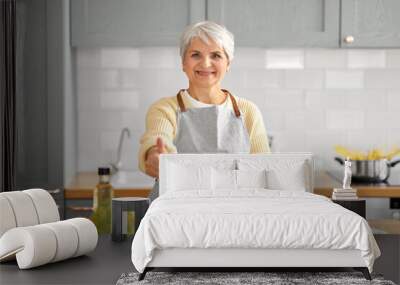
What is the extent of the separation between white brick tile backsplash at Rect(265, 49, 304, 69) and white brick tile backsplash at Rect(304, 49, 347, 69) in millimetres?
49

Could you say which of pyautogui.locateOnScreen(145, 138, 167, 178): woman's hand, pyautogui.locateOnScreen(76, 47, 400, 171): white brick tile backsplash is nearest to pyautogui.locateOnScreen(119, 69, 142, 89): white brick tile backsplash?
pyautogui.locateOnScreen(76, 47, 400, 171): white brick tile backsplash

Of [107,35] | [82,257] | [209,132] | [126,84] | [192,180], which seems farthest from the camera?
[126,84]

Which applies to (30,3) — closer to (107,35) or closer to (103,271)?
(107,35)

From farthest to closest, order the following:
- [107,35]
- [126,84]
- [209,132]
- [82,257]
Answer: [126,84] → [107,35] → [209,132] → [82,257]

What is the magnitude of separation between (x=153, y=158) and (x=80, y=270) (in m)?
1.74

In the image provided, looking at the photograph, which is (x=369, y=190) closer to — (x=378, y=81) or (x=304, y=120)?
(x=304, y=120)

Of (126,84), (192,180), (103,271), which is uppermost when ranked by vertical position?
(126,84)

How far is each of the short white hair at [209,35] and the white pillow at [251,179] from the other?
114 cm

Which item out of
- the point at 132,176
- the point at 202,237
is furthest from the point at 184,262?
the point at 132,176

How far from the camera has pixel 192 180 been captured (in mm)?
4352

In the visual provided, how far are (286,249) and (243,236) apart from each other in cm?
22

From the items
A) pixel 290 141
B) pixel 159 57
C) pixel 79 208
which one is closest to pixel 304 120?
pixel 290 141

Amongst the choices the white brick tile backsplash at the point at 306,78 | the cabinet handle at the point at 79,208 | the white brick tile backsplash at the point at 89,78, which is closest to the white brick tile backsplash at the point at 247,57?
the white brick tile backsplash at the point at 306,78

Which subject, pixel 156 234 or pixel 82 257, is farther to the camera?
pixel 82 257
